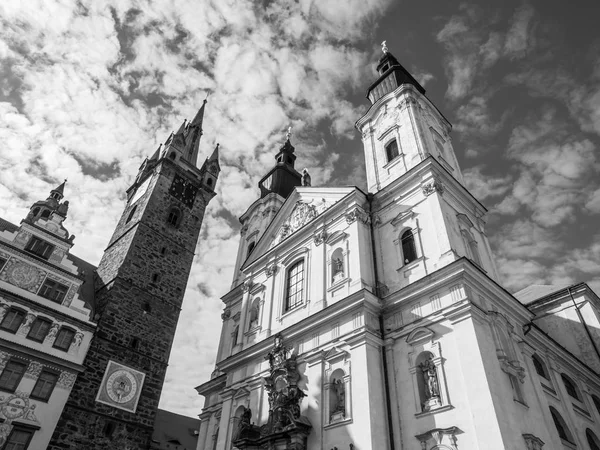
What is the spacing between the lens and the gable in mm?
18391

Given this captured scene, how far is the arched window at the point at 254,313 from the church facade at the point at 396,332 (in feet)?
0.20

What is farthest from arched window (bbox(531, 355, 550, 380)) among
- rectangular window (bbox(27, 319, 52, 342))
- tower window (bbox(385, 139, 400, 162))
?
rectangular window (bbox(27, 319, 52, 342))

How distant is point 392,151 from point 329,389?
36.0ft

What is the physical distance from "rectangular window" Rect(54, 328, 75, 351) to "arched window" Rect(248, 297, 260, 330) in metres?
9.31

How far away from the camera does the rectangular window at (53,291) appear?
69.3 ft

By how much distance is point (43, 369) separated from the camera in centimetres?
1898

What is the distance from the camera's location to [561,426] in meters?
14.0

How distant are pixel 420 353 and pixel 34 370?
16763 mm

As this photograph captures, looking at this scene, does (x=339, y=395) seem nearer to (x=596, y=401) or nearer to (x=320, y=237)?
(x=320, y=237)

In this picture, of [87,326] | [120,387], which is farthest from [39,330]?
[120,387]

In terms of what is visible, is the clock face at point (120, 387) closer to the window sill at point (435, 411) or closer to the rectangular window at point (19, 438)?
the rectangular window at point (19, 438)

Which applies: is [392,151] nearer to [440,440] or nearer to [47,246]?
[440,440]

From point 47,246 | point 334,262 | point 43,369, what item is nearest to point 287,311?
point 334,262

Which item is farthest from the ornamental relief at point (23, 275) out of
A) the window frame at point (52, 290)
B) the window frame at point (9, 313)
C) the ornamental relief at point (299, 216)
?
the ornamental relief at point (299, 216)
